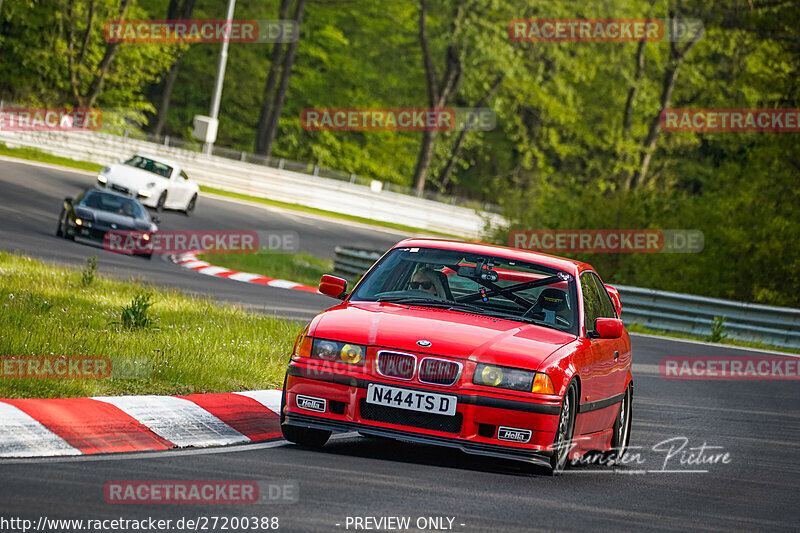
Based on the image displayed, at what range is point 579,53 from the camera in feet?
207

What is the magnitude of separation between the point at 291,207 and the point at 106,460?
3933 centimetres

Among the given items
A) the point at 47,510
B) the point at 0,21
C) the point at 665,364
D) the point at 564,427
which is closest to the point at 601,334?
the point at 564,427

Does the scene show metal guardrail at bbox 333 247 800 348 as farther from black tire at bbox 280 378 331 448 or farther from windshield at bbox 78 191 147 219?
black tire at bbox 280 378 331 448

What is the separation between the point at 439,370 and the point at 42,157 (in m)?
34.9

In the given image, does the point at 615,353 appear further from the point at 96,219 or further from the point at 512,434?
the point at 96,219

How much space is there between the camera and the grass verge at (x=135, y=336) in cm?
902

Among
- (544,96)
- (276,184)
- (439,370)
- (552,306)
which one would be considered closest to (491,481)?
(439,370)

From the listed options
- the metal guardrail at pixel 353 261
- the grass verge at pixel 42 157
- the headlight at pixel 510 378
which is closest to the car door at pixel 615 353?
the headlight at pixel 510 378

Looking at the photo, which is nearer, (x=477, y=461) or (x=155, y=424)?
(x=155, y=424)

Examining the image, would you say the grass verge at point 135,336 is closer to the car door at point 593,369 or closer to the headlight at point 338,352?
the headlight at point 338,352

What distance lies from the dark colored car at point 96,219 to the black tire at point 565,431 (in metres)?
18.5

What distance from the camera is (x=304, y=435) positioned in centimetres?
815

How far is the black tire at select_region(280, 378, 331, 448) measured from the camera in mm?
8094

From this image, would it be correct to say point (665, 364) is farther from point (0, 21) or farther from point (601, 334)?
point (0, 21)
